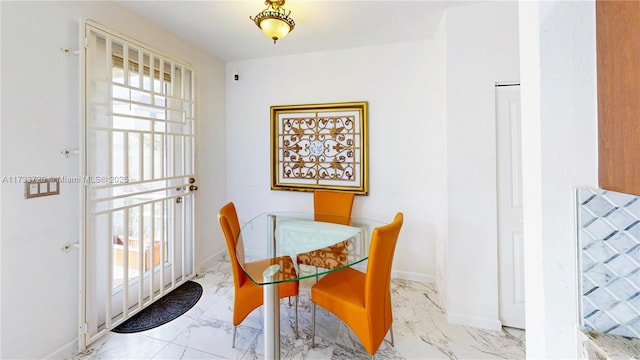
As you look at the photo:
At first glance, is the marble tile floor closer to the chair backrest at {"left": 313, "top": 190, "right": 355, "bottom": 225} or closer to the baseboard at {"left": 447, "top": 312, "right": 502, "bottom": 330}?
the baseboard at {"left": 447, "top": 312, "right": 502, "bottom": 330}

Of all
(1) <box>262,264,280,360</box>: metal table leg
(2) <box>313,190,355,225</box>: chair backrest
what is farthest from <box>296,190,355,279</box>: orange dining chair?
(1) <box>262,264,280,360</box>: metal table leg

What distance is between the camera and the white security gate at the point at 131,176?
179 cm

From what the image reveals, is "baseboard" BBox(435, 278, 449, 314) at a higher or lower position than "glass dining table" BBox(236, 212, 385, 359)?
lower

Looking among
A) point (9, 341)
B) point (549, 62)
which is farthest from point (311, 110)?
point (9, 341)

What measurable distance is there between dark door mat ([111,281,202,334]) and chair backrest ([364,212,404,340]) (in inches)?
65.9

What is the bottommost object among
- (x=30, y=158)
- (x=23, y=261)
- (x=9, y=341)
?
(x=9, y=341)

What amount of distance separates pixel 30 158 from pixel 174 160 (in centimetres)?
98

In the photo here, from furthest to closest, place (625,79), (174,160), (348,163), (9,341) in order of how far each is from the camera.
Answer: (348,163), (174,160), (9,341), (625,79)

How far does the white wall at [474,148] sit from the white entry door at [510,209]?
0.07m

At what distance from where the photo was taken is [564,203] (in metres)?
0.60


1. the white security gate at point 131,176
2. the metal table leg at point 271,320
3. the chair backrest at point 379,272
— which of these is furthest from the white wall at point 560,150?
the white security gate at point 131,176

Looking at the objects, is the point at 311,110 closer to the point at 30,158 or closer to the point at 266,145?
the point at 266,145

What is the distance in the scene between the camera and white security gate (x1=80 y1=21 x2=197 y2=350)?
70.6 inches

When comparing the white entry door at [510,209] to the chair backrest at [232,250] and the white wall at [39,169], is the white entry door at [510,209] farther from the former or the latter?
the white wall at [39,169]
